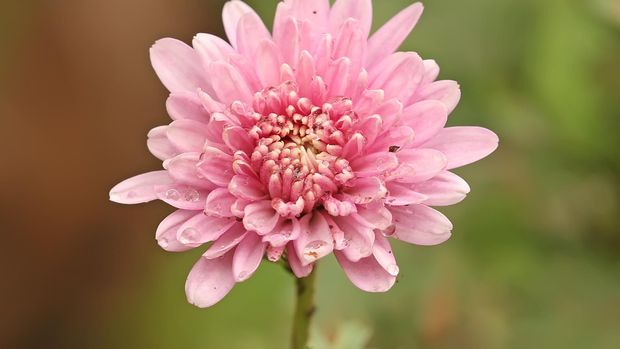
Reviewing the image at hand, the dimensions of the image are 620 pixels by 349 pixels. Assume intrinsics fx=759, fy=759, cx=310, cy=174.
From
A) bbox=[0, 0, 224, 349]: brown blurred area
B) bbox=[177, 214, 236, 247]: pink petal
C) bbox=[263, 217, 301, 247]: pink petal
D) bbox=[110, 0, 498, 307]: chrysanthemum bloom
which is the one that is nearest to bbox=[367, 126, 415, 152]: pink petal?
bbox=[110, 0, 498, 307]: chrysanthemum bloom

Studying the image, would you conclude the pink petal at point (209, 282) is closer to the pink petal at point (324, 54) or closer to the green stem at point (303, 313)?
the green stem at point (303, 313)

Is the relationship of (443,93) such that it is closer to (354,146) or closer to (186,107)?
(354,146)

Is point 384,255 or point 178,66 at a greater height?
point 178,66

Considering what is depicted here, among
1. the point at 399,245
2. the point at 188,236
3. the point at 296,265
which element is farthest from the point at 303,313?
the point at 399,245

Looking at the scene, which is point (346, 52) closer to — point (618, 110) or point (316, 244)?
point (316, 244)

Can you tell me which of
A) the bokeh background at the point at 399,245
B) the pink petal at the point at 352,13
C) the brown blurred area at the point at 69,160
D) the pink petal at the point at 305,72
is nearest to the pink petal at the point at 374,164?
the pink petal at the point at 305,72

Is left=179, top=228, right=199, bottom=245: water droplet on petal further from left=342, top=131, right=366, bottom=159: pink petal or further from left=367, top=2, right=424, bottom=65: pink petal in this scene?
left=367, top=2, right=424, bottom=65: pink petal

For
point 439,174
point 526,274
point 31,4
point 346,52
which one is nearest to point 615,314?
point 526,274
